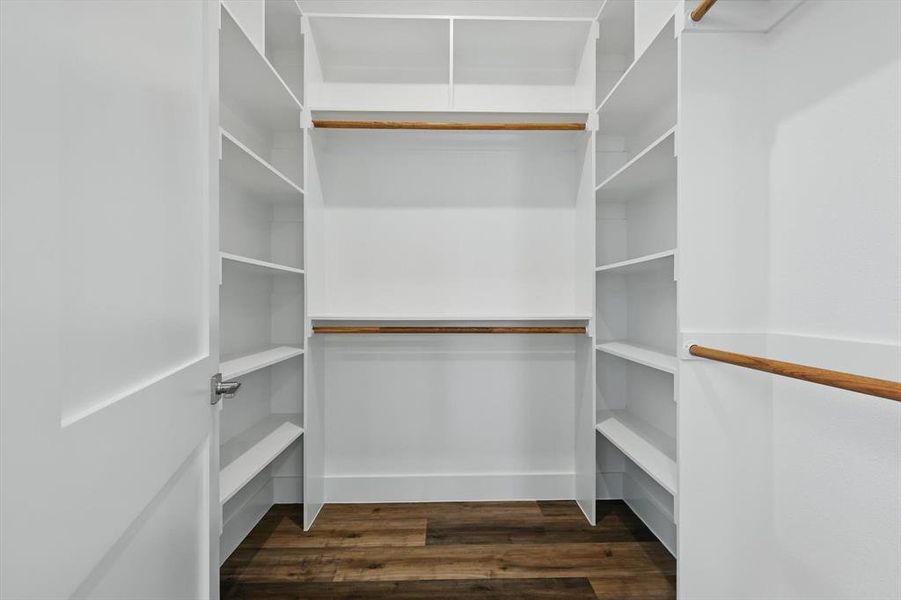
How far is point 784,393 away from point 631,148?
1.41m

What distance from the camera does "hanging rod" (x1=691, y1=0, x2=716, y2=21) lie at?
1276 millimetres

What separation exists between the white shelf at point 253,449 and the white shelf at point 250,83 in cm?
143

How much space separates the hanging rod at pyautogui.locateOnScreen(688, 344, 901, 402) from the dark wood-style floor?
96 centimetres

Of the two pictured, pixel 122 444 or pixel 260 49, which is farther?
pixel 260 49

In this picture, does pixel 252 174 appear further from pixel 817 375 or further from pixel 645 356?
pixel 817 375

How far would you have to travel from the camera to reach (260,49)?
163 cm

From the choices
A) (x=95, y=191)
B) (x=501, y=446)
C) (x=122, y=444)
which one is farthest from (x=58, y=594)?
(x=501, y=446)

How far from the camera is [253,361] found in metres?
1.75

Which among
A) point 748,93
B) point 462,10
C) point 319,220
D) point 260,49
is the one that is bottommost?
point 319,220

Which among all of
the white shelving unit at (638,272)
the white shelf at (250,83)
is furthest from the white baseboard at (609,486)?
the white shelf at (250,83)

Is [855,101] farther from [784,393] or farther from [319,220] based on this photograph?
[319,220]

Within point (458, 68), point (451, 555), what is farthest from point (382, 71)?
point (451, 555)

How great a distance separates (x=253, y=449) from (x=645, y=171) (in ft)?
6.42

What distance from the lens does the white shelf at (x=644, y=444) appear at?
4.99ft
